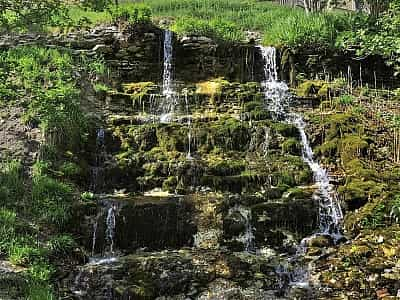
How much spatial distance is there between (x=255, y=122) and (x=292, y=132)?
0.88m

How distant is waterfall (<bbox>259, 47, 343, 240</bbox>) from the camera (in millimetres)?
9594

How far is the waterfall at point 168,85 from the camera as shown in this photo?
13.7m

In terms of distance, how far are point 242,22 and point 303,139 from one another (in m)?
7.82

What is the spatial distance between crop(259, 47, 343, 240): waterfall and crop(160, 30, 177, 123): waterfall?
8.12 feet

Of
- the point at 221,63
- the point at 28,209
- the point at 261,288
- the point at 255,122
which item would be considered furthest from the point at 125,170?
the point at 221,63

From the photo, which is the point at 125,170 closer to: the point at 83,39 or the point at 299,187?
the point at 299,187

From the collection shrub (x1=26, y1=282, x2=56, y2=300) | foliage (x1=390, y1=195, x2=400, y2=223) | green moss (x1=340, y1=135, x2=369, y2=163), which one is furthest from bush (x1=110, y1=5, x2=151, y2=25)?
shrub (x1=26, y1=282, x2=56, y2=300)

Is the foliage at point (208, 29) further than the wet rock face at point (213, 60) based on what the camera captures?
Yes

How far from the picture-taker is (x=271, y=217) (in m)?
9.37

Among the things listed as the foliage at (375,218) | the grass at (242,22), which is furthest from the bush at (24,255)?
the grass at (242,22)

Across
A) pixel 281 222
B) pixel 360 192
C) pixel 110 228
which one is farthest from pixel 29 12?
pixel 360 192

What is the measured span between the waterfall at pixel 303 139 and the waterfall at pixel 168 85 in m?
2.48

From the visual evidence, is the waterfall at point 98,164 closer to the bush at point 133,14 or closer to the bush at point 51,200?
the bush at point 51,200

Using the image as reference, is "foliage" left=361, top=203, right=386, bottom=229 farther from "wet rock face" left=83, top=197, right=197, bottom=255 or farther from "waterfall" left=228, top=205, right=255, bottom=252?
"wet rock face" left=83, top=197, right=197, bottom=255
